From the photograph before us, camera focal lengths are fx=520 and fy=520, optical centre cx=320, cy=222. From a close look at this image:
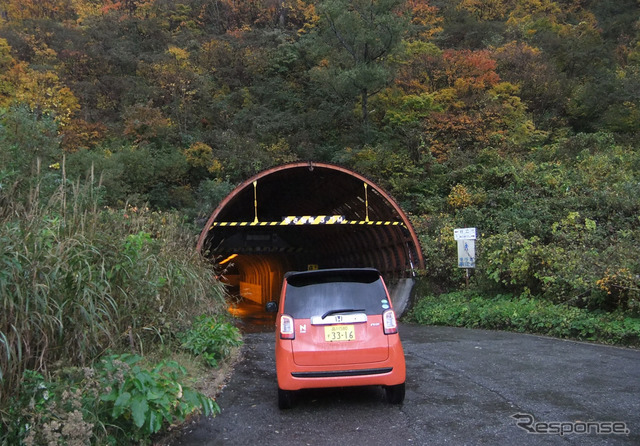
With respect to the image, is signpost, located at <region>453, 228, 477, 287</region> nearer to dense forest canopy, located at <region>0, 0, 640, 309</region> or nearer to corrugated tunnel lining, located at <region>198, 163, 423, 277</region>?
dense forest canopy, located at <region>0, 0, 640, 309</region>

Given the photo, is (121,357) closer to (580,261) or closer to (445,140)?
(580,261)

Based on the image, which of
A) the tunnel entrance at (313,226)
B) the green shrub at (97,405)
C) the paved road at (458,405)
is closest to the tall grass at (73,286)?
the green shrub at (97,405)

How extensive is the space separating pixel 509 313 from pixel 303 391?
648cm

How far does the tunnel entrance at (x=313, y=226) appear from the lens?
15.1 metres

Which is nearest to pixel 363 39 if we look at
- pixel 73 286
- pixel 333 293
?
pixel 333 293

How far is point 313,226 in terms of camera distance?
70.1 ft

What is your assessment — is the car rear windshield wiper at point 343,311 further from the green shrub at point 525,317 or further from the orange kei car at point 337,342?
the green shrub at point 525,317

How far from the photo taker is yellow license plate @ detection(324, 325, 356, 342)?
5727 mm

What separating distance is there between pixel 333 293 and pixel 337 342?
60 centimetres

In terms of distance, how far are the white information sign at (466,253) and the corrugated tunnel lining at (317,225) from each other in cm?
144

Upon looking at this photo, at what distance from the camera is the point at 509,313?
11.5 metres

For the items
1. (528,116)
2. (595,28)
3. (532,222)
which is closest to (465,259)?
(532,222)

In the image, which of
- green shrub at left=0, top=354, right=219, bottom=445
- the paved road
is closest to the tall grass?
green shrub at left=0, top=354, right=219, bottom=445

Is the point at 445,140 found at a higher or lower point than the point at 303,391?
higher
